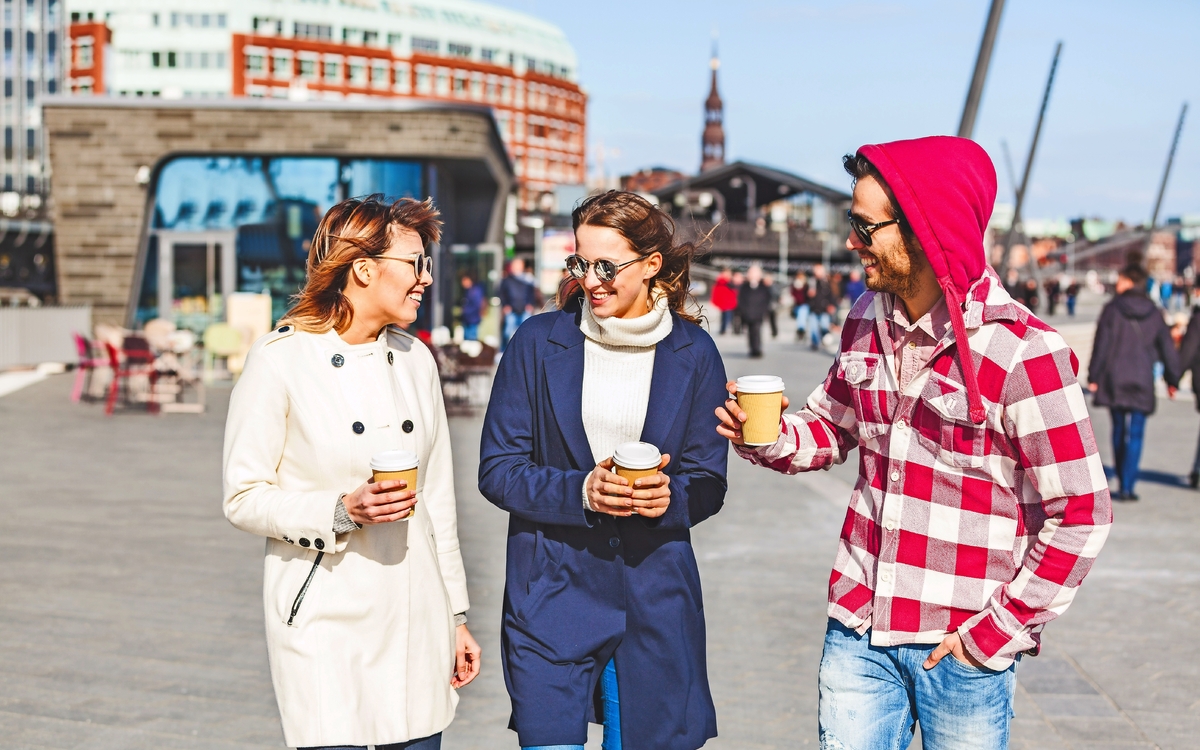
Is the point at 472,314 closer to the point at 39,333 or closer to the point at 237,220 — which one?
the point at 237,220

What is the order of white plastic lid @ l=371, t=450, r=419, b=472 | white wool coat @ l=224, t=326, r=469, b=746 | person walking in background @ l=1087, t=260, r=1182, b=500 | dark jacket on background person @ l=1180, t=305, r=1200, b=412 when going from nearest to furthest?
1. white plastic lid @ l=371, t=450, r=419, b=472
2. white wool coat @ l=224, t=326, r=469, b=746
3. person walking in background @ l=1087, t=260, r=1182, b=500
4. dark jacket on background person @ l=1180, t=305, r=1200, b=412

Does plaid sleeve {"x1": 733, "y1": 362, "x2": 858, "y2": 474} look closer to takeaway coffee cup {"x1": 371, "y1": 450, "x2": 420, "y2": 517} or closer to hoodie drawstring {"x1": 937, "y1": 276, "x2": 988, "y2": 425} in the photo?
hoodie drawstring {"x1": 937, "y1": 276, "x2": 988, "y2": 425}

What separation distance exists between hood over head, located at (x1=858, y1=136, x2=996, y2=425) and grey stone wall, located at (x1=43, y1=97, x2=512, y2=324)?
19.2 meters

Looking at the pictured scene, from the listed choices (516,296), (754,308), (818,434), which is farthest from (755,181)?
(818,434)

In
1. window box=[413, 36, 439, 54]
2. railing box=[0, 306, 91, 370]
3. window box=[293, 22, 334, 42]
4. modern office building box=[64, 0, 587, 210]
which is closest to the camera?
railing box=[0, 306, 91, 370]

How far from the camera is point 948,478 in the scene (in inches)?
98.7

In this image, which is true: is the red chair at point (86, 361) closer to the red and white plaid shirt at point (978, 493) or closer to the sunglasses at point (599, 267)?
the sunglasses at point (599, 267)

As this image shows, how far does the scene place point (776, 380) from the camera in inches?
99.9

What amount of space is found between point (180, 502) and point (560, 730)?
695cm

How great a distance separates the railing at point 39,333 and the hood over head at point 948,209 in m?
20.2

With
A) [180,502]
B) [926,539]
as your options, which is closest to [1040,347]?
[926,539]

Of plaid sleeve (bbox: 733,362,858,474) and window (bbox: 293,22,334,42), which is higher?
window (bbox: 293,22,334,42)

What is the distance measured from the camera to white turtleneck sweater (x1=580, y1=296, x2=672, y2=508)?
108 inches

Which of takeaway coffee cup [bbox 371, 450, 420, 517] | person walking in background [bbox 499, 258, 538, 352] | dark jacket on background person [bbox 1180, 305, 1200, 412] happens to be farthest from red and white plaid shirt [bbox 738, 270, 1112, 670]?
person walking in background [bbox 499, 258, 538, 352]
